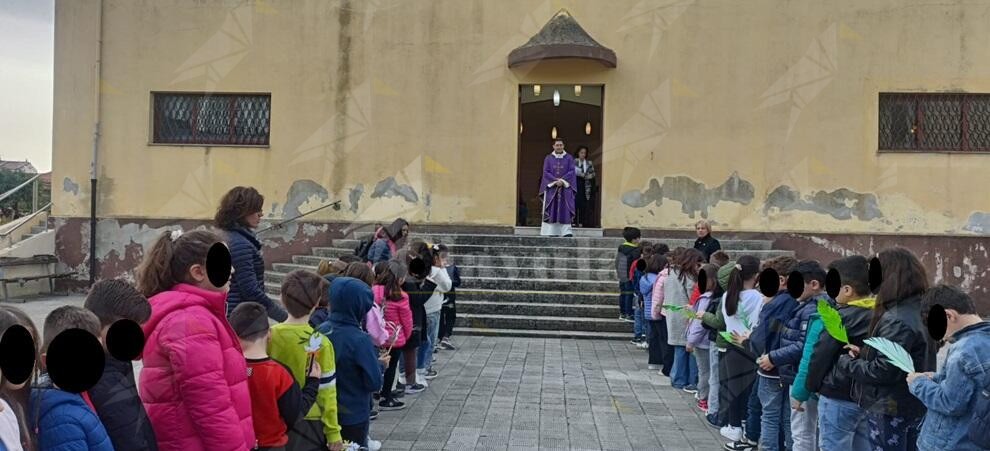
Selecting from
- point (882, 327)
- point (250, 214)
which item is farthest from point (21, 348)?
point (882, 327)

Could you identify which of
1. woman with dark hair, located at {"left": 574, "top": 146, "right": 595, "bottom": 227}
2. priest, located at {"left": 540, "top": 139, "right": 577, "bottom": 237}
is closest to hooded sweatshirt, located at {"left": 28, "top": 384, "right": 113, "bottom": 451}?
priest, located at {"left": 540, "top": 139, "right": 577, "bottom": 237}

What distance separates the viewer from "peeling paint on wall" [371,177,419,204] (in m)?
14.4

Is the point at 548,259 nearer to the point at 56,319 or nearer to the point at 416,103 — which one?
the point at 416,103

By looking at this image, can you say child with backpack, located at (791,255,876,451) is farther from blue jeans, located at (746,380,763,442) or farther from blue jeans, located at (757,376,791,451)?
blue jeans, located at (746,380,763,442)

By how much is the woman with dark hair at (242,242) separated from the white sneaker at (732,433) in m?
3.65

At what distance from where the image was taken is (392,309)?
19.6ft

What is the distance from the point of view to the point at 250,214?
4637mm

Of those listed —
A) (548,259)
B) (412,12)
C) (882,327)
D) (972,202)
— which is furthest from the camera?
(412,12)

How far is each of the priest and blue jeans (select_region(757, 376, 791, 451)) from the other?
28.8ft

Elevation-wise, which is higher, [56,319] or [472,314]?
[56,319]

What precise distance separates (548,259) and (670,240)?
2.81 metres

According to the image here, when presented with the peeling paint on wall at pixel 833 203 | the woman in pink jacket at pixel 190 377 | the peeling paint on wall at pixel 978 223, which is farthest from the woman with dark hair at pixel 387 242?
the peeling paint on wall at pixel 978 223

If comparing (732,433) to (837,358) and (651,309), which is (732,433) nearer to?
(837,358)

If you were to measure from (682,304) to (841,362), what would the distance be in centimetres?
355
